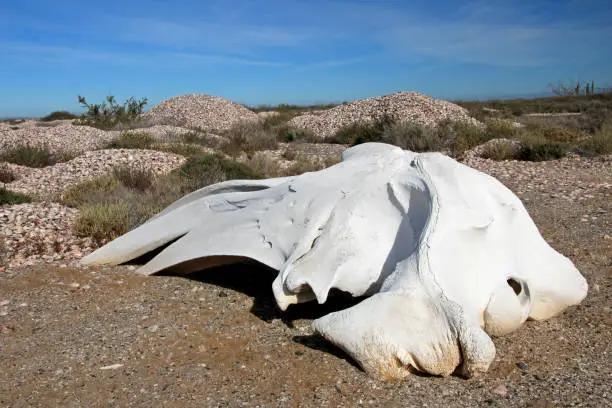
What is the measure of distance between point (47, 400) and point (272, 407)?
1.18 metres

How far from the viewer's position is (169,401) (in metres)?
2.86

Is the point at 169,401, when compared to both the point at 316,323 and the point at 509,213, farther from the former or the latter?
the point at 509,213

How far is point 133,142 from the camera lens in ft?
43.6

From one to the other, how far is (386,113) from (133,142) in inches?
373

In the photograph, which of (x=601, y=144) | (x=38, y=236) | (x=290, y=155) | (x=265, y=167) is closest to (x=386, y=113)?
(x=290, y=155)

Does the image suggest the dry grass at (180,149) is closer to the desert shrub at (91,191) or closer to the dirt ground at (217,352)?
the desert shrub at (91,191)

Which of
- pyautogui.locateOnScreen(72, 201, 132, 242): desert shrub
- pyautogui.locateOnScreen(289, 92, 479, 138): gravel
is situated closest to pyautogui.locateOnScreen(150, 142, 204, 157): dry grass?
pyautogui.locateOnScreen(72, 201, 132, 242): desert shrub

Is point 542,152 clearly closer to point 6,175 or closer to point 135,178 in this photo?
point 135,178

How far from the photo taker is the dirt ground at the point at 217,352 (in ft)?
9.54

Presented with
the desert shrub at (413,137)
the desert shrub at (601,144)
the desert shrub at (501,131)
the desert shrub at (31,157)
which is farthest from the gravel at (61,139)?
the desert shrub at (601,144)

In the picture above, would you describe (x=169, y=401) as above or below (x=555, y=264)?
below

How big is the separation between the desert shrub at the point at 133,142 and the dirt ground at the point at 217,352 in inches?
332

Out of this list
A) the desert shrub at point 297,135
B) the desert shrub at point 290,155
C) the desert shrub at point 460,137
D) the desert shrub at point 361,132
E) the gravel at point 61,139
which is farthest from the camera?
the desert shrub at point 297,135

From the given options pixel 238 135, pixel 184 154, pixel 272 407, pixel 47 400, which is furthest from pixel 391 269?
pixel 238 135
